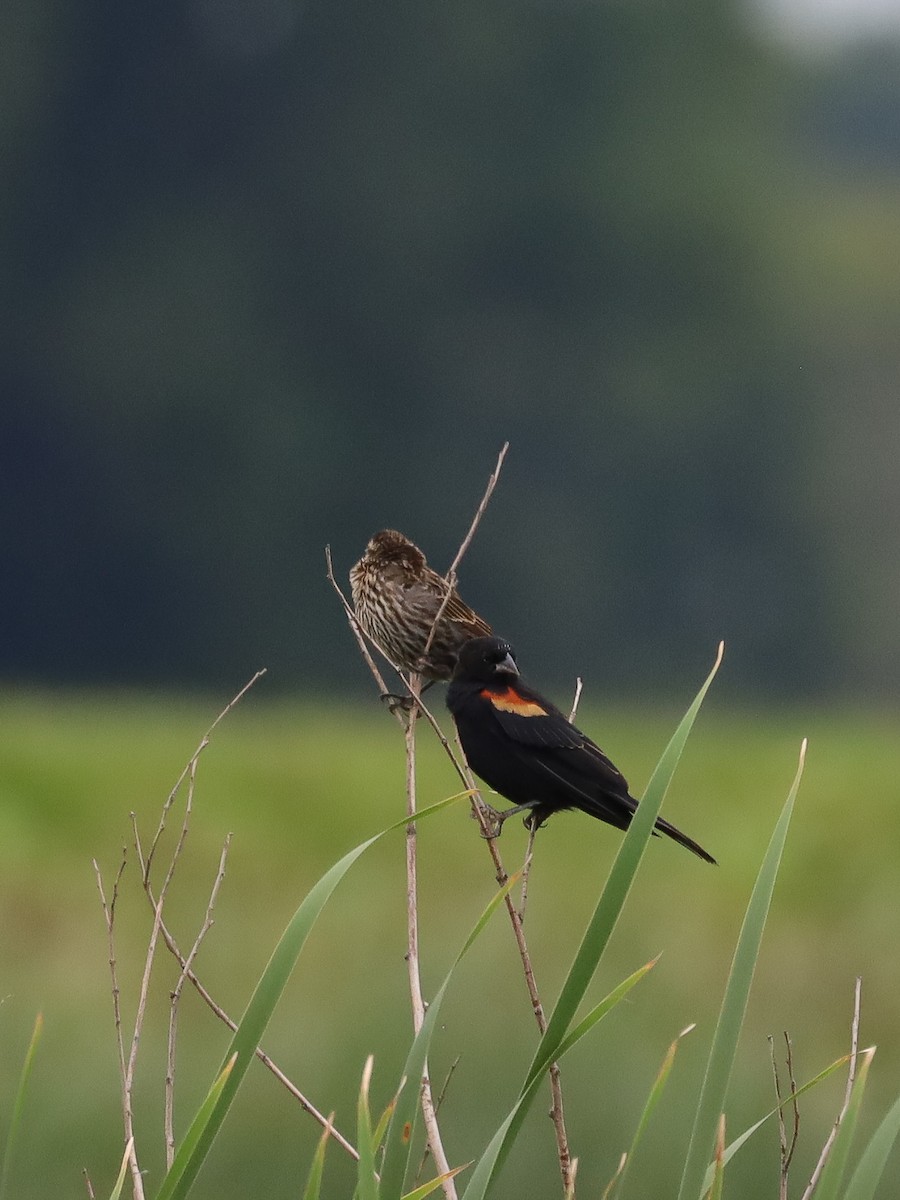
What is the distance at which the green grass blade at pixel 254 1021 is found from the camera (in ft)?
7.22

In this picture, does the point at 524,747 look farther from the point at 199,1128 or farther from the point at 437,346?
the point at 437,346

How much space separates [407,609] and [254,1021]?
2946 millimetres

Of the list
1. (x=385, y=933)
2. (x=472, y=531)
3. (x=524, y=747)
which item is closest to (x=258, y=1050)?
(x=472, y=531)

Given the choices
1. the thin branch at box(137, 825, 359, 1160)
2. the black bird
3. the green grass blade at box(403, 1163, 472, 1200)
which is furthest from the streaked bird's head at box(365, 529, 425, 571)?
the green grass blade at box(403, 1163, 472, 1200)

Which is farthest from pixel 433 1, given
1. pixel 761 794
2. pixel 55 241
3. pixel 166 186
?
pixel 761 794

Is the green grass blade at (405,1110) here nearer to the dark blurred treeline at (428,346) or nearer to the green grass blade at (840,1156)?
the green grass blade at (840,1156)

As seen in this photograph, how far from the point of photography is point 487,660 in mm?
4246

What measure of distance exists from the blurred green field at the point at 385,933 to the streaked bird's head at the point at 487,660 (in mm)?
2863

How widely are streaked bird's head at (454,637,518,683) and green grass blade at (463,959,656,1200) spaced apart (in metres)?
1.80

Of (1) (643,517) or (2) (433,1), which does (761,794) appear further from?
(2) (433,1)

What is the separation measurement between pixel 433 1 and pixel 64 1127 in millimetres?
28812

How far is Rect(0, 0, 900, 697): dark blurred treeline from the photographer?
27281 mm

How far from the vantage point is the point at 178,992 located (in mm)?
2822

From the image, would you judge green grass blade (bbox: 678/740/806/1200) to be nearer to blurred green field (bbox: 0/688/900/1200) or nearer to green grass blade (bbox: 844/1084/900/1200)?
green grass blade (bbox: 844/1084/900/1200)
